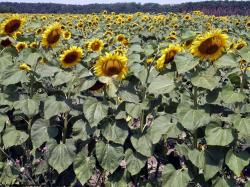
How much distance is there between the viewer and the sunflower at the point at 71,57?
3689mm

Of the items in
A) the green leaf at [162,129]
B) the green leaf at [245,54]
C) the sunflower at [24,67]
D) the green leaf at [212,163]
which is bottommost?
the green leaf at [212,163]

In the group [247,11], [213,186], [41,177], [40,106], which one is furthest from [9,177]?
[247,11]

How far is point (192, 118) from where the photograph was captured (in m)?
3.21

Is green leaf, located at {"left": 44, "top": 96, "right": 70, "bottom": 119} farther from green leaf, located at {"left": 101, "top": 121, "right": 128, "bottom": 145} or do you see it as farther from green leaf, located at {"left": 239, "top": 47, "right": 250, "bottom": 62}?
green leaf, located at {"left": 239, "top": 47, "right": 250, "bottom": 62}

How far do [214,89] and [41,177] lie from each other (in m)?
1.74

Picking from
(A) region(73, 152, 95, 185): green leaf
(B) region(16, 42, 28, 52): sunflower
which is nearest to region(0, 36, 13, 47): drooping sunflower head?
(B) region(16, 42, 28, 52): sunflower

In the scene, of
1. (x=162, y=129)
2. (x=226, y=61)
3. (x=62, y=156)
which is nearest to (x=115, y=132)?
(x=162, y=129)

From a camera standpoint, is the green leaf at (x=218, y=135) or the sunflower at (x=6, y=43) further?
the sunflower at (x=6, y=43)

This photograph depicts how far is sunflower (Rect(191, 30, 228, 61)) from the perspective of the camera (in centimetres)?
314

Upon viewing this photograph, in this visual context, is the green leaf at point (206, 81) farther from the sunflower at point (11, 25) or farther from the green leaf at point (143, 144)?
the sunflower at point (11, 25)

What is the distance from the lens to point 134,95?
3445 mm

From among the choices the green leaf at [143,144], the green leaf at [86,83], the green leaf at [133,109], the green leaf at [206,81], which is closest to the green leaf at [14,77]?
the green leaf at [86,83]

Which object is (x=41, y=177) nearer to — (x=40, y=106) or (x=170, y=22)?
(x=40, y=106)

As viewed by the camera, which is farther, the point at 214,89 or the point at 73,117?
the point at 73,117
